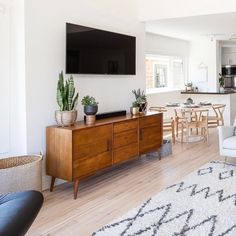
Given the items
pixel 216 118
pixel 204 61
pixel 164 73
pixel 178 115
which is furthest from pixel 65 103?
pixel 204 61

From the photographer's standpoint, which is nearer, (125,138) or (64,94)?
(64,94)

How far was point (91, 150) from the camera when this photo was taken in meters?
3.45

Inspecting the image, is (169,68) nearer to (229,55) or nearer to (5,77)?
(229,55)

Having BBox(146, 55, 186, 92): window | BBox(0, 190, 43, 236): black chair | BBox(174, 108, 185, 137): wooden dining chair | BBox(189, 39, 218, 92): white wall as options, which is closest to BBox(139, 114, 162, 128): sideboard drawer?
BBox(174, 108, 185, 137): wooden dining chair

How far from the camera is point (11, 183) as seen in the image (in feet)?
9.52

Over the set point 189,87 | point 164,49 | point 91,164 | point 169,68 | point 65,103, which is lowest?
point 91,164

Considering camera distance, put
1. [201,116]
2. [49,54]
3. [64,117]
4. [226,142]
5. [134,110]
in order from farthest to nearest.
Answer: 1. [201,116]
2. [134,110]
3. [226,142]
4. [49,54]
5. [64,117]

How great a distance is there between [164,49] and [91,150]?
472cm

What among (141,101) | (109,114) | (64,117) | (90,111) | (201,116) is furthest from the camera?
(201,116)

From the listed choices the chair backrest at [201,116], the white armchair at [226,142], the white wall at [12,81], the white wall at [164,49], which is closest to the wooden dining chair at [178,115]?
the chair backrest at [201,116]

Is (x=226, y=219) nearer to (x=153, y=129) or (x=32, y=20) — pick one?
(x=153, y=129)

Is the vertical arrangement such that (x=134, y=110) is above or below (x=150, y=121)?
above

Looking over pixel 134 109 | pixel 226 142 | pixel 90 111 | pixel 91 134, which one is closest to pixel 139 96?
pixel 134 109

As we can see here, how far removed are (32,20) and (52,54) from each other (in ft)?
1.42
